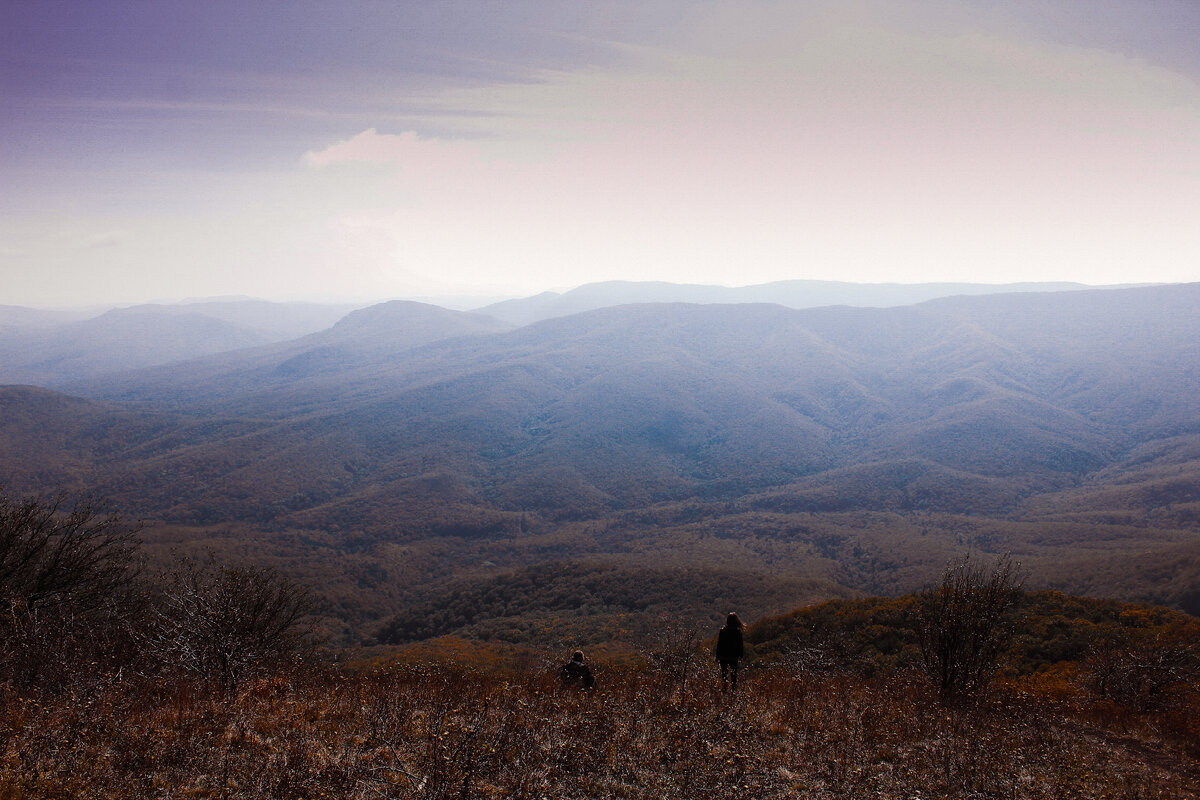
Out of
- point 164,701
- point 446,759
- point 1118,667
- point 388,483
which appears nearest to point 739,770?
point 446,759

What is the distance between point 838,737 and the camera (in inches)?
288

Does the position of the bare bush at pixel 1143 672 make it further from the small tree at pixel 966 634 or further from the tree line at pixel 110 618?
the tree line at pixel 110 618

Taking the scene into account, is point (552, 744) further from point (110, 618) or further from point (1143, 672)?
point (110, 618)

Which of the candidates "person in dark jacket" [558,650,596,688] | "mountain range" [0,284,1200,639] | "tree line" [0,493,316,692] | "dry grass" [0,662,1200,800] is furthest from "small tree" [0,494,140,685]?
"mountain range" [0,284,1200,639]

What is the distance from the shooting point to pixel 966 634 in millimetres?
9328

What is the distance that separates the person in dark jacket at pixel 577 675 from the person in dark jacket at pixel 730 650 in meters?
2.44

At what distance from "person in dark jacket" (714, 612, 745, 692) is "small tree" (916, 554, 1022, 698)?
365 centimetres

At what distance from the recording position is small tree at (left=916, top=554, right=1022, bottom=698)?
9.22 m

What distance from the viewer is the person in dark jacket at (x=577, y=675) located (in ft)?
30.7

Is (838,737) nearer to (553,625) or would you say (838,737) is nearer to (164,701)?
(164,701)

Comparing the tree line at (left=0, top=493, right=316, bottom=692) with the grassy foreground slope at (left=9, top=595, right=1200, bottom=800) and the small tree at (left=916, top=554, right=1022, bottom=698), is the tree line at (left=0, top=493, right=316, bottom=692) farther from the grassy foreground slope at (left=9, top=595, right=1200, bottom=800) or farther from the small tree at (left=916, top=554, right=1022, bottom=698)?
the small tree at (left=916, top=554, right=1022, bottom=698)

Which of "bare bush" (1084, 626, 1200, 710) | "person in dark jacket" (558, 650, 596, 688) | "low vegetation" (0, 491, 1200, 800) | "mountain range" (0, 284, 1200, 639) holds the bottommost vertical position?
"mountain range" (0, 284, 1200, 639)

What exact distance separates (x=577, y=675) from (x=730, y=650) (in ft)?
9.54

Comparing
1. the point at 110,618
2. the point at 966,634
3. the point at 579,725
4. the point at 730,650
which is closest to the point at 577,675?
the point at 579,725
